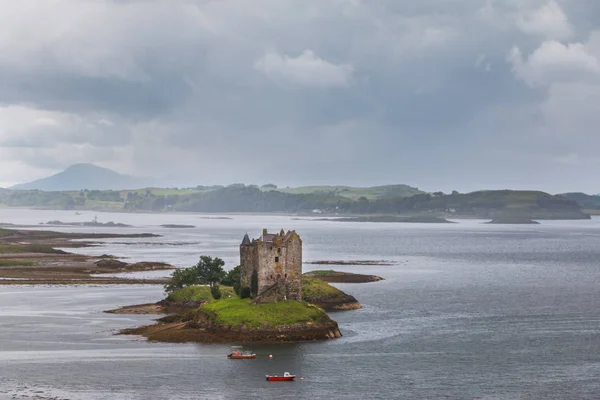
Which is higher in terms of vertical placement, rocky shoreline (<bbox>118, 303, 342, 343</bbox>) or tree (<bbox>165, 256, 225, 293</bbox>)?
tree (<bbox>165, 256, 225, 293</bbox>)

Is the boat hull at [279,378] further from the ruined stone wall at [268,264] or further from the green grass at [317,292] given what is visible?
the green grass at [317,292]

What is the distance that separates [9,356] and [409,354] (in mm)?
38292

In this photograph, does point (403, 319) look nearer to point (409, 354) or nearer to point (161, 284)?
point (409, 354)

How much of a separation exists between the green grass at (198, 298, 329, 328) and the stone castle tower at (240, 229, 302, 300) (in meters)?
2.64

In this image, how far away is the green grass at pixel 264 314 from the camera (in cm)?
9131

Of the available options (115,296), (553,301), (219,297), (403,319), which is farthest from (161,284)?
(553,301)

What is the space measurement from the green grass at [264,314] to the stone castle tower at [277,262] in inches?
104

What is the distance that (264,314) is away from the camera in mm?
92562

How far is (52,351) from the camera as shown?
84750 mm

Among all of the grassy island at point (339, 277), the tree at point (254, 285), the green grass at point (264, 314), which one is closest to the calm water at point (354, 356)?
the green grass at point (264, 314)

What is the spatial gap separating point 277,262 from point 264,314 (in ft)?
24.8

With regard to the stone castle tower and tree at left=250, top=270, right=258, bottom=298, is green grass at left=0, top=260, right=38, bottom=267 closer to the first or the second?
the stone castle tower

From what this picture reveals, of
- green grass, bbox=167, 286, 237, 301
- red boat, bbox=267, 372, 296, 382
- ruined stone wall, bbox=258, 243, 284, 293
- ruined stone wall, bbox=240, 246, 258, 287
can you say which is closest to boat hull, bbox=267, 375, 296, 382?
red boat, bbox=267, 372, 296, 382

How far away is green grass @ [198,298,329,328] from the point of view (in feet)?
300
